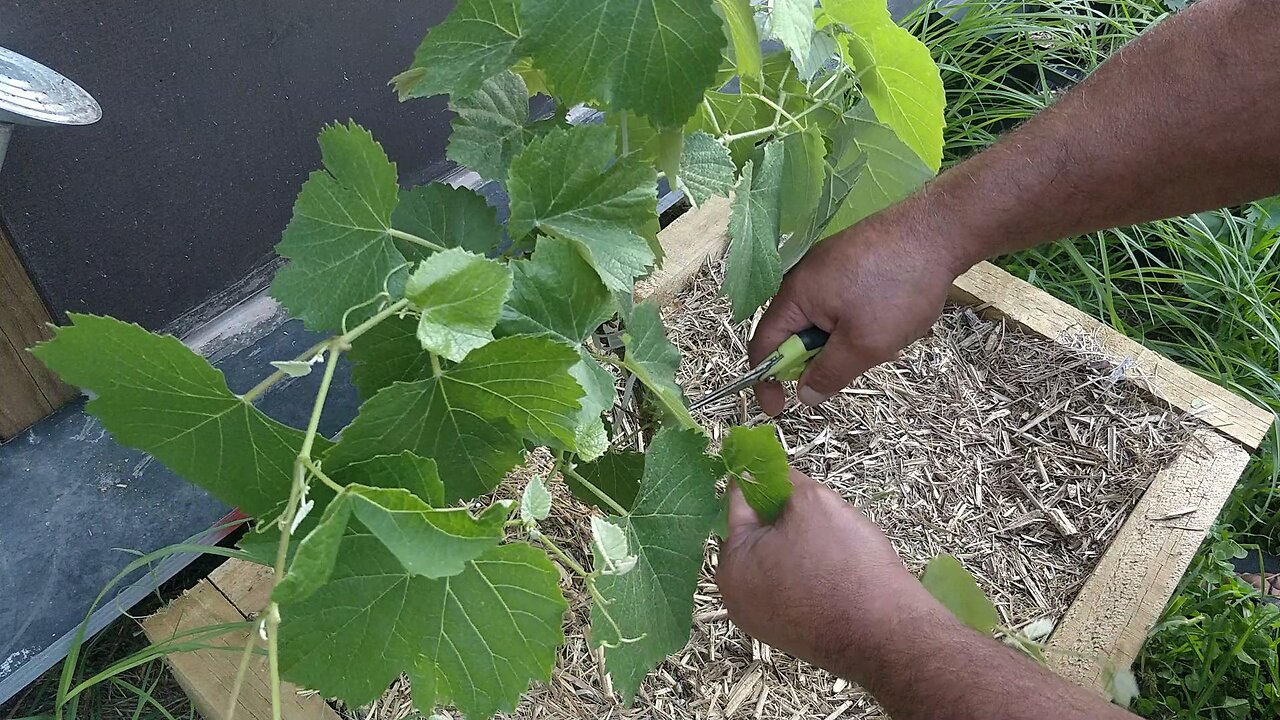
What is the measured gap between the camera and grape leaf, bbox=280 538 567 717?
1.71 feet

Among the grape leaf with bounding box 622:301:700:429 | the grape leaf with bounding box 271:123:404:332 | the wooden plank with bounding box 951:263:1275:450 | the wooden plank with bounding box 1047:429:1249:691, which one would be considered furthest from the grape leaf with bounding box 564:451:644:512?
the wooden plank with bounding box 951:263:1275:450

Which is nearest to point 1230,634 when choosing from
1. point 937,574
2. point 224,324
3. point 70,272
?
point 937,574

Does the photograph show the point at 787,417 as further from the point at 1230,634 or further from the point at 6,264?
the point at 6,264

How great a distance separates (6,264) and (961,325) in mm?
1264

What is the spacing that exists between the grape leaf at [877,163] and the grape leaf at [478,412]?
1.40 feet

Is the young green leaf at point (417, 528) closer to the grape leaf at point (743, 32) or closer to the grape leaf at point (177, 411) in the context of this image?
the grape leaf at point (177, 411)

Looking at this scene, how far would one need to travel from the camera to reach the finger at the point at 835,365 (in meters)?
0.89

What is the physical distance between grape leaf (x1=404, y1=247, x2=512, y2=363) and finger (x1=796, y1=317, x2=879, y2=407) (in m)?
0.49

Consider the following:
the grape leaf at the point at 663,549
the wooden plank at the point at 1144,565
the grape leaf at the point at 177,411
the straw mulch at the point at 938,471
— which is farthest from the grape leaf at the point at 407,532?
the wooden plank at the point at 1144,565

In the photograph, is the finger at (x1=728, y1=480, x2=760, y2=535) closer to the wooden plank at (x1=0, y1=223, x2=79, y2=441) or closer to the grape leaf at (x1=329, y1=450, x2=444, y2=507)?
the grape leaf at (x1=329, y1=450, x2=444, y2=507)

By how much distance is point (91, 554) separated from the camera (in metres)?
1.12

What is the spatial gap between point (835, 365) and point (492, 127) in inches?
17.1

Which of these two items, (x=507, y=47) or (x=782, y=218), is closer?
(x=507, y=47)

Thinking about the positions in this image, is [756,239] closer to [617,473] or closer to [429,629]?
[617,473]
